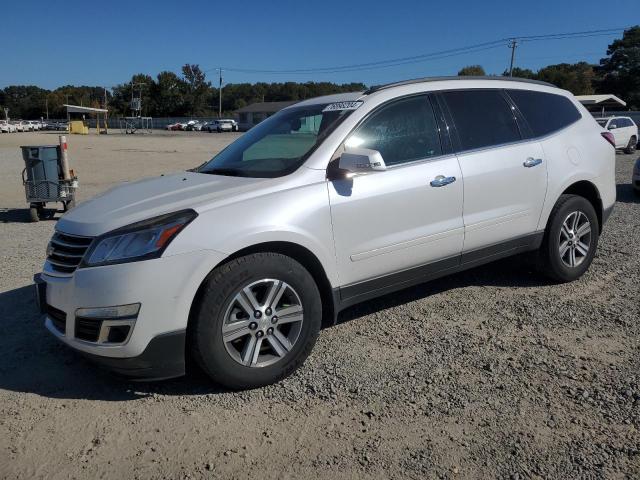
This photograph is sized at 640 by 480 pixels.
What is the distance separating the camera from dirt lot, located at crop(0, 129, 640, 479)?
2.59 m

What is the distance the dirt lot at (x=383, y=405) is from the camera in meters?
2.59

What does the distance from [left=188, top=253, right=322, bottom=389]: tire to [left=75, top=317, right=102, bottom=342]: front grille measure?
0.49 meters

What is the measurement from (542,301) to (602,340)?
817mm

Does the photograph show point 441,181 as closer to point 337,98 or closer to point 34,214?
point 337,98

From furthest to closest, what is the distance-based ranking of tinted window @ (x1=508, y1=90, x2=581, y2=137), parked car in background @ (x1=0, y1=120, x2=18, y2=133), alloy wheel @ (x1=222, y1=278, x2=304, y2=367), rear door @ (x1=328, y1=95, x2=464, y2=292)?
parked car in background @ (x1=0, y1=120, x2=18, y2=133) → tinted window @ (x1=508, y1=90, x2=581, y2=137) → rear door @ (x1=328, y1=95, x2=464, y2=292) → alloy wheel @ (x1=222, y1=278, x2=304, y2=367)

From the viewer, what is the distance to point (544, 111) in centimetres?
489

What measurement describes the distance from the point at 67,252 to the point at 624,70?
283 feet

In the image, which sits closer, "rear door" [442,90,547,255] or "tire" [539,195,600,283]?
"rear door" [442,90,547,255]

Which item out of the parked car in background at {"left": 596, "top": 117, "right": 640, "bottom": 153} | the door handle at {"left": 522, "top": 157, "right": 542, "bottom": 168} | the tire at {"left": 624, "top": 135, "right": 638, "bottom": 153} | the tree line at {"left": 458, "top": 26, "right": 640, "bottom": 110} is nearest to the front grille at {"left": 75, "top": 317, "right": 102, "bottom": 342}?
the door handle at {"left": 522, "top": 157, "right": 542, "bottom": 168}

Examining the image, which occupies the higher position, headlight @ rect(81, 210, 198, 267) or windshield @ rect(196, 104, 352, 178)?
windshield @ rect(196, 104, 352, 178)

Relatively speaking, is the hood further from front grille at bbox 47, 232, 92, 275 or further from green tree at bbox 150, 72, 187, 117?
green tree at bbox 150, 72, 187, 117

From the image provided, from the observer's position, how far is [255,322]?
3.21 m

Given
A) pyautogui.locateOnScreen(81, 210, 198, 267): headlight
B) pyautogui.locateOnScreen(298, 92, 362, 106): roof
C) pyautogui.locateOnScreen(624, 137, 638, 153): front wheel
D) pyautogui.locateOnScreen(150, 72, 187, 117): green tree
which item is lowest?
pyautogui.locateOnScreen(624, 137, 638, 153): front wheel

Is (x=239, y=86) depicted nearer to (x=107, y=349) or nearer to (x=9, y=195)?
(x=9, y=195)
